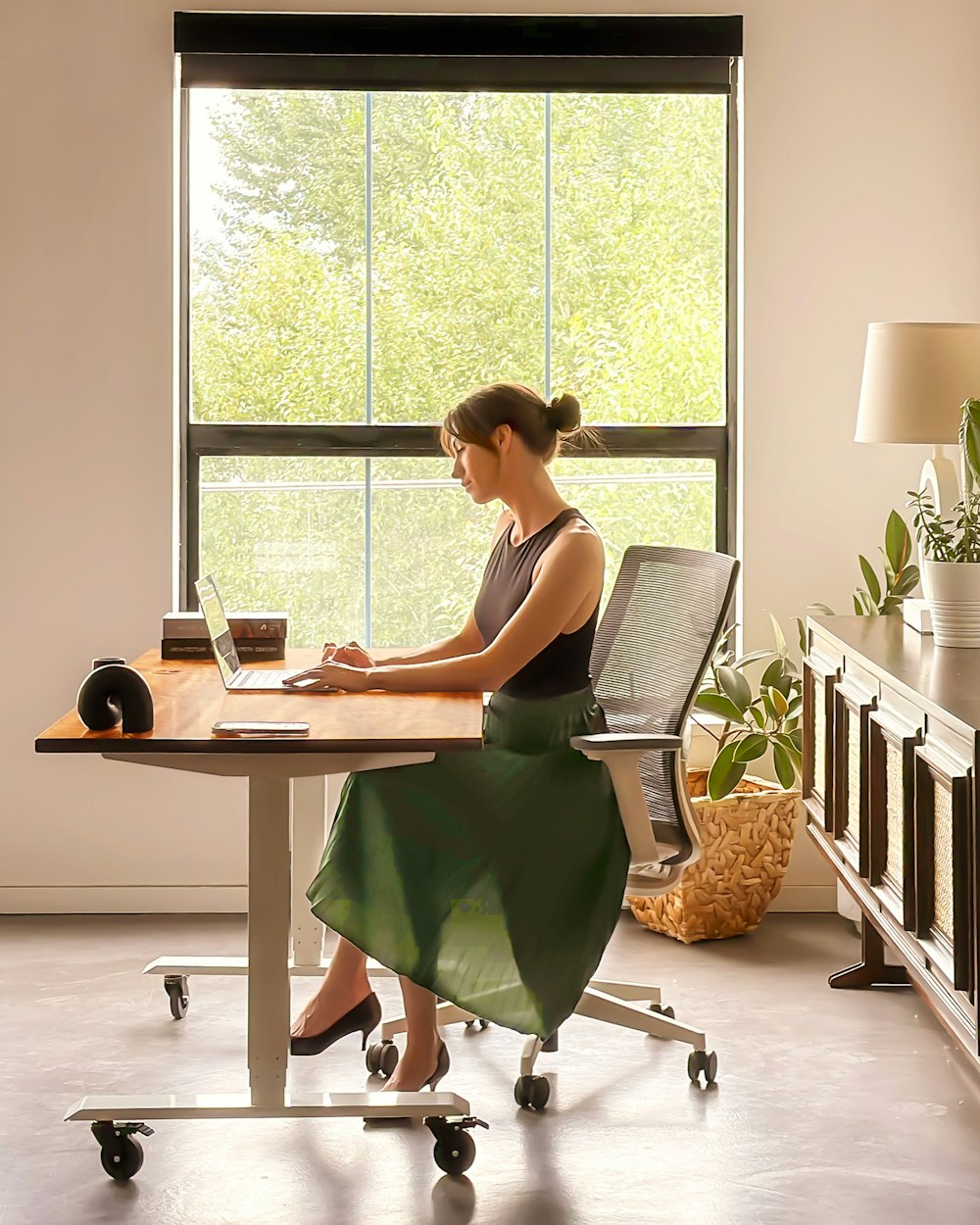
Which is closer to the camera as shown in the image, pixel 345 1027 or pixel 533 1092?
pixel 533 1092

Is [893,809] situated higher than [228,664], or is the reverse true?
[228,664]

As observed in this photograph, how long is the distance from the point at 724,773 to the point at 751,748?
10 cm

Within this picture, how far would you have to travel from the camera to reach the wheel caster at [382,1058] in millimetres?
2967

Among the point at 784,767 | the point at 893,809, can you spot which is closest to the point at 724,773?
the point at 784,767

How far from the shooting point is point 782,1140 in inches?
105

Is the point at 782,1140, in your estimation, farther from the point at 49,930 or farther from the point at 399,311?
the point at 399,311

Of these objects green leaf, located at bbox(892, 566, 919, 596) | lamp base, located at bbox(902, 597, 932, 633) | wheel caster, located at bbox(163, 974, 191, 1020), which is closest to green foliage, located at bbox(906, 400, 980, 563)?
lamp base, located at bbox(902, 597, 932, 633)

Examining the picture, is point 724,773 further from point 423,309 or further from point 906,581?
point 423,309

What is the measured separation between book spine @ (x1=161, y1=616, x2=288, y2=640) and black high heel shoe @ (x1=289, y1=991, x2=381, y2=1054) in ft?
2.84

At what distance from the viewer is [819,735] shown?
11.4 feet

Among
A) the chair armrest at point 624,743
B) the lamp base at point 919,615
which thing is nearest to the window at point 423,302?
the lamp base at point 919,615

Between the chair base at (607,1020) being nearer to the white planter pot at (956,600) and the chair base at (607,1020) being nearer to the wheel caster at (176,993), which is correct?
the wheel caster at (176,993)

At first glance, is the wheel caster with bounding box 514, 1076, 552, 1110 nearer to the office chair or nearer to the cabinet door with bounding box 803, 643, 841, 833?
the office chair

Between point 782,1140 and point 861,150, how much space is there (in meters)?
2.75
